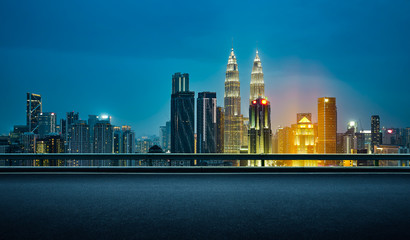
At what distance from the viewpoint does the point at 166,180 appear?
1141 centimetres

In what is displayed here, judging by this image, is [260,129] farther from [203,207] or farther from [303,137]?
[203,207]

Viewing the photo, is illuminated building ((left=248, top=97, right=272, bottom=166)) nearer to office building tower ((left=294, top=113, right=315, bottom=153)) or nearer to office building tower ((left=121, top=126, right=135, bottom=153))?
office building tower ((left=294, top=113, right=315, bottom=153))

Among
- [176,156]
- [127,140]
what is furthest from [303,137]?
[176,156]

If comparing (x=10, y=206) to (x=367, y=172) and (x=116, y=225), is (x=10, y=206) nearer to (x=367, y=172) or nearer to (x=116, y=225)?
(x=116, y=225)

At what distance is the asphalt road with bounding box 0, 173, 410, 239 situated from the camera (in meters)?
5.52

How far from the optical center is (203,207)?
738cm

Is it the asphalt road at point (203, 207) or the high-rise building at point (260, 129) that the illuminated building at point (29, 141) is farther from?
the high-rise building at point (260, 129)

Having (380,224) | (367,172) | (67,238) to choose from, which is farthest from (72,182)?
(367,172)

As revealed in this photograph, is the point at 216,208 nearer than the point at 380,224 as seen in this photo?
No

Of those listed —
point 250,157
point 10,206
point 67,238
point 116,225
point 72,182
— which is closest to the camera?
point 67,238

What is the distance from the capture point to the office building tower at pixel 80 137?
343 ft

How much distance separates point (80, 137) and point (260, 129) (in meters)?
87.4

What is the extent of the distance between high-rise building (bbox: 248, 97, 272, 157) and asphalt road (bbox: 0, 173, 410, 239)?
149 m

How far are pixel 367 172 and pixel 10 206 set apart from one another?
11234 mm
